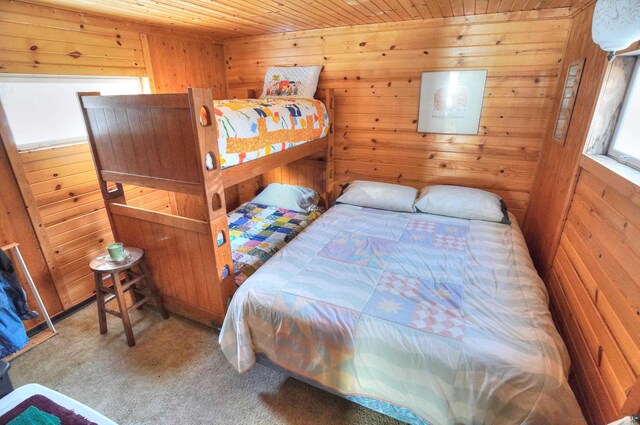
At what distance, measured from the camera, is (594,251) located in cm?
144

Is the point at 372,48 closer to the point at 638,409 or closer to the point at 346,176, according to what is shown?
the point at 346,176

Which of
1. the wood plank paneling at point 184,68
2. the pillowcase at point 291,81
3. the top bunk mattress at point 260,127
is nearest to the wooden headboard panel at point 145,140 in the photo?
the top bunk mattress at point 260,127

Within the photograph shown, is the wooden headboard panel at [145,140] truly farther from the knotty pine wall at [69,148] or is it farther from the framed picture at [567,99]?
the framed picture at [567,99]

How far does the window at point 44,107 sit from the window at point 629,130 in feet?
10.5

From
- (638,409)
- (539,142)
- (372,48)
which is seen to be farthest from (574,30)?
(638,409)

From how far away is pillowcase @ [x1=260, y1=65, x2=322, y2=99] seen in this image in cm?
293

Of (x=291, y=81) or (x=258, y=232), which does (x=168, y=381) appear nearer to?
(x=258, y=232)

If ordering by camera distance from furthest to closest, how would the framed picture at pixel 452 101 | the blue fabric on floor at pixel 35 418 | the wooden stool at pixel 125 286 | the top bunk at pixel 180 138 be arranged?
the framed picture at pixel 452 101
the wooden stool at pixel 125 286
the top bunk at pixel 180 138
the blue fabric on floor at pixel 35 418

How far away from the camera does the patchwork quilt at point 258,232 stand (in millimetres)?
2143

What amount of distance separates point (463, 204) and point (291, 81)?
6.35 feet

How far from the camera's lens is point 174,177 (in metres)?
1.67

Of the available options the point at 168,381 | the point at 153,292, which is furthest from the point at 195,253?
the point at 168,381

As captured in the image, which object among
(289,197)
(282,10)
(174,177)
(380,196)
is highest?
(282,10)

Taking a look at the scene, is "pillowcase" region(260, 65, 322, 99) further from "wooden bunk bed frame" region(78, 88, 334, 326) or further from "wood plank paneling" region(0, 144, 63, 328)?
"wood plank paneling" region(0, 144, 63, 328)
